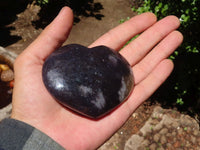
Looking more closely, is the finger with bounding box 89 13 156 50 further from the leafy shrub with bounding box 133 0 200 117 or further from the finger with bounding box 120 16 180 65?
the leafy shrub with bounding box 133 0 200 117

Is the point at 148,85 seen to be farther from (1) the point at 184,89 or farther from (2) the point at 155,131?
(2) the point at 155,131

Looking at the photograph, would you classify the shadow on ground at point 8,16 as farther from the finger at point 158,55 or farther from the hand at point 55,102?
the finger at point 158,55

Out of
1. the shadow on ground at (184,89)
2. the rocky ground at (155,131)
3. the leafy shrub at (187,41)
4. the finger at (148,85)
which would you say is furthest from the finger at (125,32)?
the rocky ground at (155,131)

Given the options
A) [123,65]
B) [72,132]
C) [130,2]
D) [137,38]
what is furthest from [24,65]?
[130,2]

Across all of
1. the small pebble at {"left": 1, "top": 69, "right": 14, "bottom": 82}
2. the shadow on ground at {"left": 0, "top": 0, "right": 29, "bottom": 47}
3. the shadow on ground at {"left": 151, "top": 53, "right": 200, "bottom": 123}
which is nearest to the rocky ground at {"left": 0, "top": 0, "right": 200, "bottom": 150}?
the shadow on ground at {"left": 151, "top": 53, "right": 200, "bottom": 123}

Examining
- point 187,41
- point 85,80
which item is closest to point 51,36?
point 85,80

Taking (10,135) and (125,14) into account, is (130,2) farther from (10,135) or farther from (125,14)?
(10,135)
